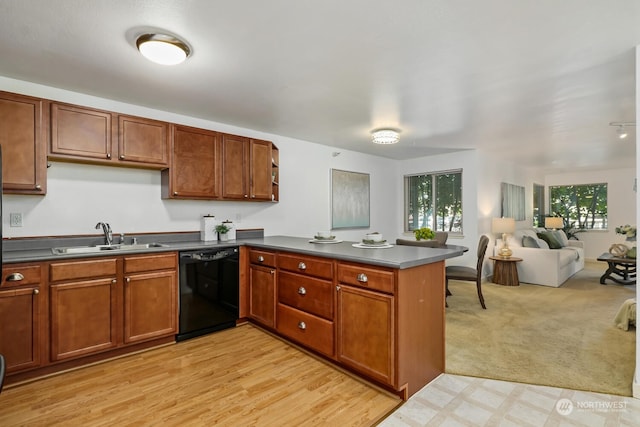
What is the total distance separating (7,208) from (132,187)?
940mm

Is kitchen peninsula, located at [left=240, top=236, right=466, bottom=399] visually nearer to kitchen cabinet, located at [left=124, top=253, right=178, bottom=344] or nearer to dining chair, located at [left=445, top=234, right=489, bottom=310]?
kitchen cabinet, located at [left=124, top=253, right=178, bottom=344]

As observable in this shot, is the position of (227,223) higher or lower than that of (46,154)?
lower

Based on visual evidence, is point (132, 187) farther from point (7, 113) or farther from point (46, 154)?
point (7, 113)

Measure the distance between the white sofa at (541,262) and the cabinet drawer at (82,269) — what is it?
5737 millimetres

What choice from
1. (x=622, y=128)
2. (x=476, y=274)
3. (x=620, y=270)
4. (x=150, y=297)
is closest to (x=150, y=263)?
(x=150, y=297)

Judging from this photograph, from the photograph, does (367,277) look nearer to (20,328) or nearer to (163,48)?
(163,48)

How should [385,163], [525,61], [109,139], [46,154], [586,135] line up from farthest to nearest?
[385,163] < [586,135] < [109,139] < [46,154] < [525,61]

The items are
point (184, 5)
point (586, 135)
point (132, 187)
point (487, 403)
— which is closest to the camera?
point (184, 5)

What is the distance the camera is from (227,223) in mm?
3752

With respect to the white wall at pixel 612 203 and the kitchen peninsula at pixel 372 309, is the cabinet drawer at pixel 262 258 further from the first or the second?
the white wall at pixel 612 203

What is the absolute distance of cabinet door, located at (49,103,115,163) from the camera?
105 inches

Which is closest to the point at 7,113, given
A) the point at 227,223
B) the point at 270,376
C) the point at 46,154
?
the point at 46,154

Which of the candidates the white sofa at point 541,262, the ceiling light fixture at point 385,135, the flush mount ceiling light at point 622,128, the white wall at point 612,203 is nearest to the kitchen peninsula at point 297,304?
the ceiling light fixture at point 385,135

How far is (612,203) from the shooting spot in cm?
781
